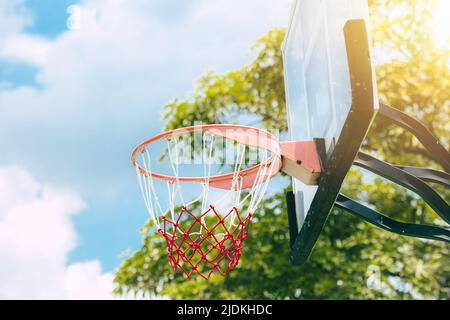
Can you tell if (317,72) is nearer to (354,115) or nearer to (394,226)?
(354,115)

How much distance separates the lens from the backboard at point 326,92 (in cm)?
189

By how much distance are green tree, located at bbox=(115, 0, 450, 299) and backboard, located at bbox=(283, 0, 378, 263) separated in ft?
10.5

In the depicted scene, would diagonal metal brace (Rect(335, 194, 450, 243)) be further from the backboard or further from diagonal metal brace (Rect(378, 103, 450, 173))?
diagonal metal brace (Rect(378, 103, 450, 173))

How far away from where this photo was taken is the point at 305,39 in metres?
2.67

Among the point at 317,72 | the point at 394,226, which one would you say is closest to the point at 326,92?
the point at 317,72

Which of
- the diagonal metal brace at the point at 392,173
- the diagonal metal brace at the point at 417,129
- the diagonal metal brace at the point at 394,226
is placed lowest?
the diagonal metal brace at the point at 394,226

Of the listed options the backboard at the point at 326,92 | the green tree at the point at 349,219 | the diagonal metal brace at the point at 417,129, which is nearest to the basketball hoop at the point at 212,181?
the backboard at the point at 326,92

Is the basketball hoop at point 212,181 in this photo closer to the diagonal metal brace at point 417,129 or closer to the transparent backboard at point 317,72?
the transparent backboard at point 317,72

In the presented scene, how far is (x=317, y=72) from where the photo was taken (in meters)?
2.45

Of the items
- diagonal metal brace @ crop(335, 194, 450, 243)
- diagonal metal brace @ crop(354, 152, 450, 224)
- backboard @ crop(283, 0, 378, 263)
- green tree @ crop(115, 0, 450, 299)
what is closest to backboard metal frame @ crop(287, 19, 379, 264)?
backboard @ crop(283, 0, 378, 263)

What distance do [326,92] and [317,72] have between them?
186 millimetres

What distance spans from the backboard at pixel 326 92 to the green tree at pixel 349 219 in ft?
10.5

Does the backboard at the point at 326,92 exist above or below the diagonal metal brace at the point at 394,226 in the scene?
above
